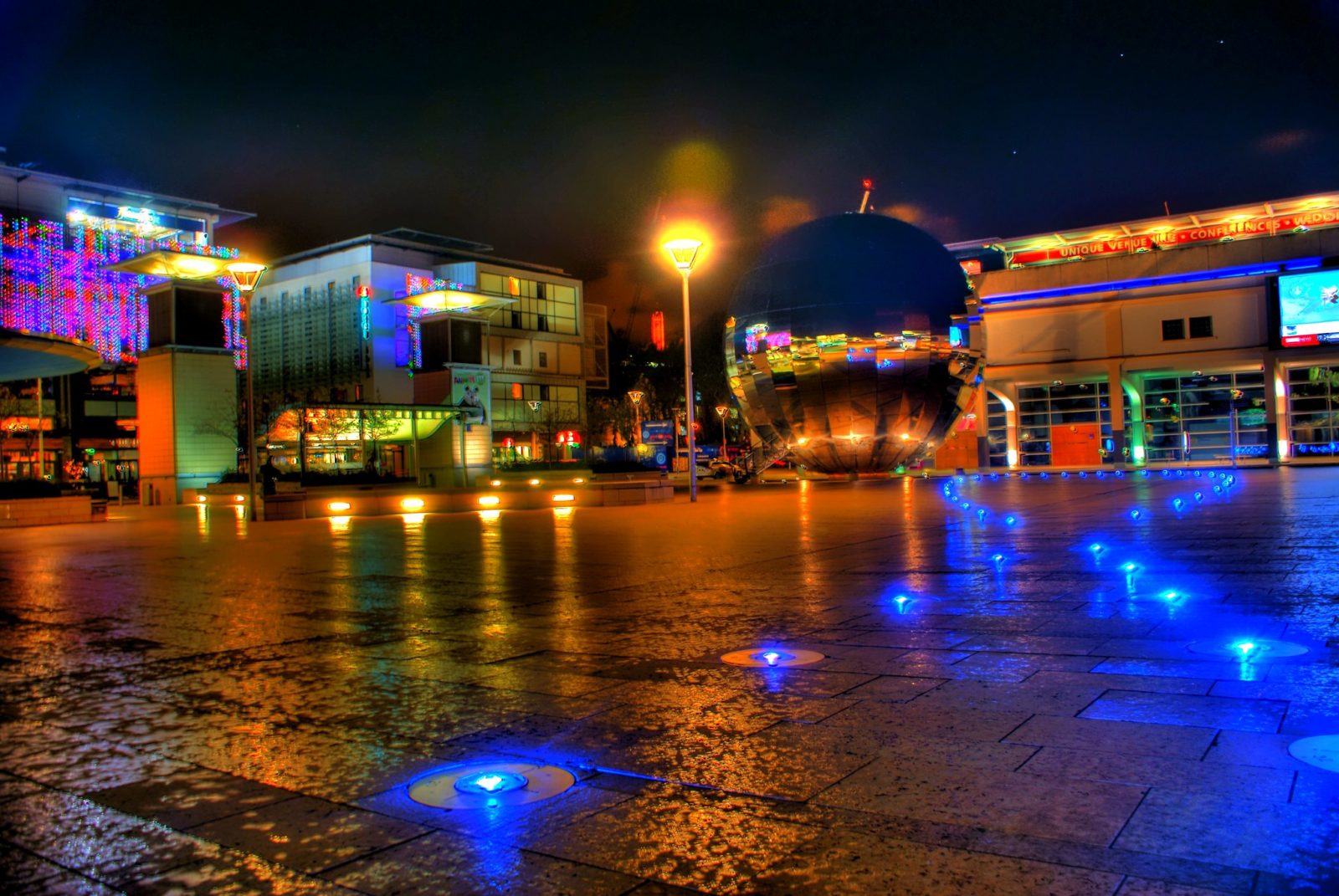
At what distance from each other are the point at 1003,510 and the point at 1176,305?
36303 millimetres

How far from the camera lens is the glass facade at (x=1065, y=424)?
52625mm

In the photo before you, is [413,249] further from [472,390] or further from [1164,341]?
[1164,341]

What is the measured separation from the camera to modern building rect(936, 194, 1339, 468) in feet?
154

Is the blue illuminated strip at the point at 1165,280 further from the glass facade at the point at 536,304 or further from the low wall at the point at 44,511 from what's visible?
the low wall at the point at 44,511

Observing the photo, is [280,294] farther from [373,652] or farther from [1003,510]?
[373,652]

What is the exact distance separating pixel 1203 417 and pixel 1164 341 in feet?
15.7

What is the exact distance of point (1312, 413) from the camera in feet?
157

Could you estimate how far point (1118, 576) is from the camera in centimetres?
946

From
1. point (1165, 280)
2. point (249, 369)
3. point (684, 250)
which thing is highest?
point (1165, 280)

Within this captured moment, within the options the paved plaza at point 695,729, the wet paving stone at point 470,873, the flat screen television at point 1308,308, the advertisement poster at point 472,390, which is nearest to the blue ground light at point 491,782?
the paved plaza at point 695,729

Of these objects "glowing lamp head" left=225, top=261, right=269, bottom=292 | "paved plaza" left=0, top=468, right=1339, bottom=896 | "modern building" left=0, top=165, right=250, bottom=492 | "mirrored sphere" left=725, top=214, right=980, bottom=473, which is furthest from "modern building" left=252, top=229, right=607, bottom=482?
"paved plaza" left=0, top=468, right=1339, bottom=896

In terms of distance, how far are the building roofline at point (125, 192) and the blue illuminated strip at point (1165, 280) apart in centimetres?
5410

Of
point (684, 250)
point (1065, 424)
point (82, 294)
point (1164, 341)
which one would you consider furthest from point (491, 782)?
point (82, 294)

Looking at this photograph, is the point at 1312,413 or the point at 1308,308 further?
the point at 1312,413
